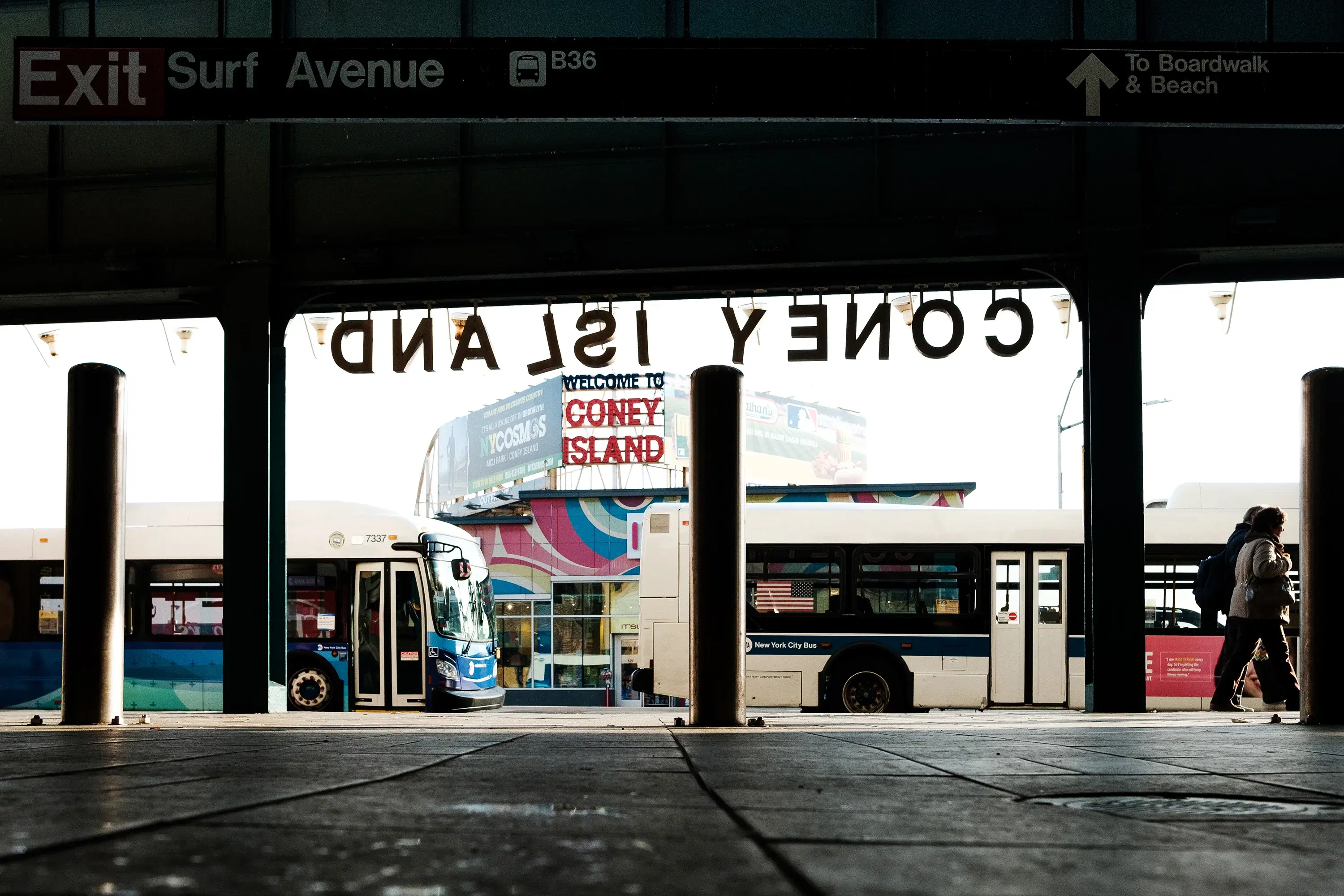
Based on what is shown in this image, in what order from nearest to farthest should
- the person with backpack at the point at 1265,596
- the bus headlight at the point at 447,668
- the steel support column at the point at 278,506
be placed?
the person with backpack at the point at 1265,596 → the steel support column at the point at 278,506 → the bus headlight at the point at 447,668

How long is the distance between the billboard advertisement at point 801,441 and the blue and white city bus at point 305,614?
24912 mm

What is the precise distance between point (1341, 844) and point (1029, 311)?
1091 cm

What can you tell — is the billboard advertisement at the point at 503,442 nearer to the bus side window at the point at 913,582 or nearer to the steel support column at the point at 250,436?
the bus side window at the point at 913,582

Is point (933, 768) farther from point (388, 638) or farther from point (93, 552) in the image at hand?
point (388, 638)

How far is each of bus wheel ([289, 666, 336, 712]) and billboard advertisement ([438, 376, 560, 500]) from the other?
22416 mm

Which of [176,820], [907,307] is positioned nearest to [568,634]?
[907,307]

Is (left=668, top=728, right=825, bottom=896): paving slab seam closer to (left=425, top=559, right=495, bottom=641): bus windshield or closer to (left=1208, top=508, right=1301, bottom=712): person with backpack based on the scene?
(left=1208, top=508, right=1301, bottom=712): person with backpack

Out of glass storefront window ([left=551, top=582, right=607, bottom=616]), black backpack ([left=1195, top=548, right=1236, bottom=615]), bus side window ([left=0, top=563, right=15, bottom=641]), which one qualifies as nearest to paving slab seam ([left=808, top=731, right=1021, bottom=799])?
black backpack ([left=1195, top=548, right=1236, bottom=615])

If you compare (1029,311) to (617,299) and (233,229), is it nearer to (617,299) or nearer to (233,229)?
(617,299)

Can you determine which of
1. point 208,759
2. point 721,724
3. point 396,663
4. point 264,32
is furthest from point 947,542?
point 208,759

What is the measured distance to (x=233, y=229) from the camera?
13.1m

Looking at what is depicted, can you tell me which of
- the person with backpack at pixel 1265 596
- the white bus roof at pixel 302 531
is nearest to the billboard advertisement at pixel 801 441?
the white bus roof at pixel 302 531

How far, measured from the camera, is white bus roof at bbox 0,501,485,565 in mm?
20125

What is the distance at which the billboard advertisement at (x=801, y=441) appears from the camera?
1852 inches
